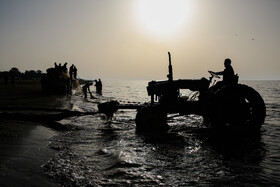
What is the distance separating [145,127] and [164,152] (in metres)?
2.41

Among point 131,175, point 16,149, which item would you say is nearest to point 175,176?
point 131,175

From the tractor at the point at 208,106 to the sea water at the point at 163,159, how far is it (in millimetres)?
474

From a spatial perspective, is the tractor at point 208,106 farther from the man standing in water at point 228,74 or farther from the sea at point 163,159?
the sea at point 163,159

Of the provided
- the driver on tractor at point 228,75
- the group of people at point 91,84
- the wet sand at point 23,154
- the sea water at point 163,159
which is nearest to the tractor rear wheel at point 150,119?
the sea water at point 163,159

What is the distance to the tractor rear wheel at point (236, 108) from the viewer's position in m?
7.71

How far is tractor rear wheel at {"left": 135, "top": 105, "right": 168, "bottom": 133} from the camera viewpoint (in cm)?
840

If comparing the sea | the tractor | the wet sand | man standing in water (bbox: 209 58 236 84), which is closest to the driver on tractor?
A: man standing in water (bbox: 209 58 236 84)

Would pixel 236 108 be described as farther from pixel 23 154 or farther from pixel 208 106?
pixel 23 154

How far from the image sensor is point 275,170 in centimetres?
495

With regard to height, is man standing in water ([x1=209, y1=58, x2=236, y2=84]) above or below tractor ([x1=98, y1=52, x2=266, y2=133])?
above

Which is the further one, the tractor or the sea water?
the tractor

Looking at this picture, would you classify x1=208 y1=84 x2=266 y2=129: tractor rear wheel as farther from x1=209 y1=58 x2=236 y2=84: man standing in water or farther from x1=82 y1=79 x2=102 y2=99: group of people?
x1=82 y1=79 x2=102 y2=99: group of people

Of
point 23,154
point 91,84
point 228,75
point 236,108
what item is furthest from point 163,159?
point 91,84

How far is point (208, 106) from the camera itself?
7.82 metres
